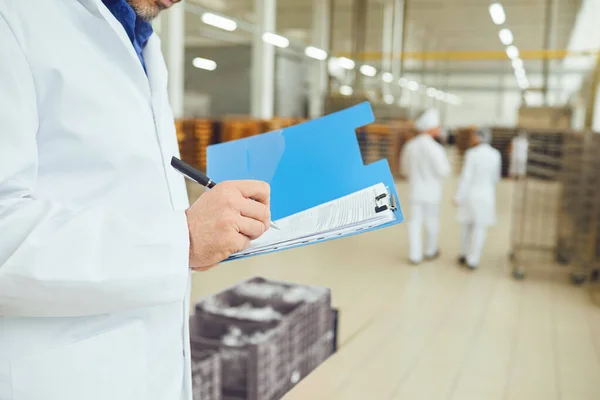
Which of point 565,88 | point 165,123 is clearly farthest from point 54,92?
point 565,88

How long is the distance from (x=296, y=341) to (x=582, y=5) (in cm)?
1592

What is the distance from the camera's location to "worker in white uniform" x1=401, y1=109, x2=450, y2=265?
7055 millimetres

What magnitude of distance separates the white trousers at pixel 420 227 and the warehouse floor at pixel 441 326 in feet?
0.58

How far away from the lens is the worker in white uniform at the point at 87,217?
2.53 feet

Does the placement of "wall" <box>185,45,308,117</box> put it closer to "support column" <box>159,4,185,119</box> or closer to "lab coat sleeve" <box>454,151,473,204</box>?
→ "support column" <box>159,4,185,119</box>

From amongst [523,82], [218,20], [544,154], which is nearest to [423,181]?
[544,154]

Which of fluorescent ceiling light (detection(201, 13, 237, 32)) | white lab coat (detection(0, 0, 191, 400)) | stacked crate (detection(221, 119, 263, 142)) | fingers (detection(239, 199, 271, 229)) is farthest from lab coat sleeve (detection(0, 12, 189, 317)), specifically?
stacked crate (detection(221, 119, 263, 142))

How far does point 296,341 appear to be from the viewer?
313cm

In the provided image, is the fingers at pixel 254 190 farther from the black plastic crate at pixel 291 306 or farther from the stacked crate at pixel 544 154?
the stacked crate at pixel 544 154

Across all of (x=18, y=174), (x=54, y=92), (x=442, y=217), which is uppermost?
(x=54, y=92)

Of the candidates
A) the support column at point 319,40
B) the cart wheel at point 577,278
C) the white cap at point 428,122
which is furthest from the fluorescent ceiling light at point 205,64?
the cart wheel at point 577,278

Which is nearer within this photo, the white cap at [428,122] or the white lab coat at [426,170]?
the white lab coat at [426,170]

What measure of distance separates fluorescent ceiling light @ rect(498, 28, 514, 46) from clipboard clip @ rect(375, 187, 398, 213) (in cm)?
2035

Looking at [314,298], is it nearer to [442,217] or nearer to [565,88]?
[442,217]
